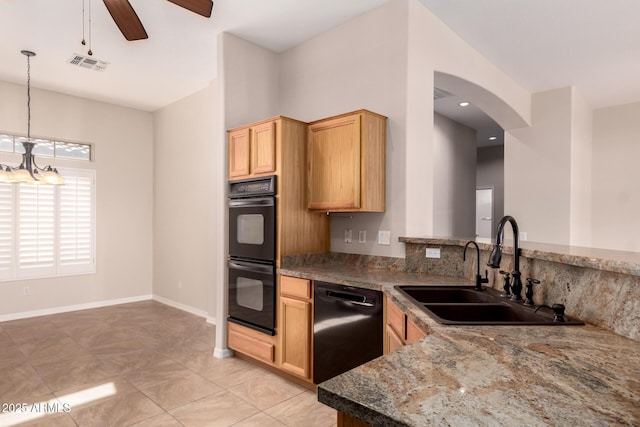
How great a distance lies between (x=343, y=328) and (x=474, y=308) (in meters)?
0.99

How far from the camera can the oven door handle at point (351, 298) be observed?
2.48 metres

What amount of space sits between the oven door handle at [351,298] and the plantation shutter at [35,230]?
184 inches

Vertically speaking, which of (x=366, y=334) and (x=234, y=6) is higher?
(x=234, y=6)

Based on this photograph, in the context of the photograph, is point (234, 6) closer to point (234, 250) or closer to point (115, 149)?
point (234, 250)

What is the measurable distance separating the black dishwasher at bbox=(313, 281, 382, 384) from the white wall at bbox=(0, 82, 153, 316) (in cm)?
447

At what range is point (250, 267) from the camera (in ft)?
11.1

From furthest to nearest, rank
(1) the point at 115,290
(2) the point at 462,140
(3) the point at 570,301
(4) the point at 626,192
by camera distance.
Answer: (2) the point at 462,140
(1) the point at 115,290
(4) the point at 626,192
(3) the point at 570,301

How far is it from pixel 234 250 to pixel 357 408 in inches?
113

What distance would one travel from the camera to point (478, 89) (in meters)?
4.07

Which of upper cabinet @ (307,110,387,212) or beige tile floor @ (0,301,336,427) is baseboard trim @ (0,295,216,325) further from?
upper cabinet @ (307,110,387,212)

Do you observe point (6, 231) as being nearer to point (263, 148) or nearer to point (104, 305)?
point (104, 305)

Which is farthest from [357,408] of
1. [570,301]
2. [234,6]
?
[234,6]

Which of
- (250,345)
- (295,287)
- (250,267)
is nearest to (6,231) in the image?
(250,267)

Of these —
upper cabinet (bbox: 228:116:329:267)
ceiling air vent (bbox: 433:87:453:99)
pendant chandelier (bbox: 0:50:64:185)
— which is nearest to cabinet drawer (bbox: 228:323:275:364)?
upper cabinet (bbox: 228:116:329:267)
